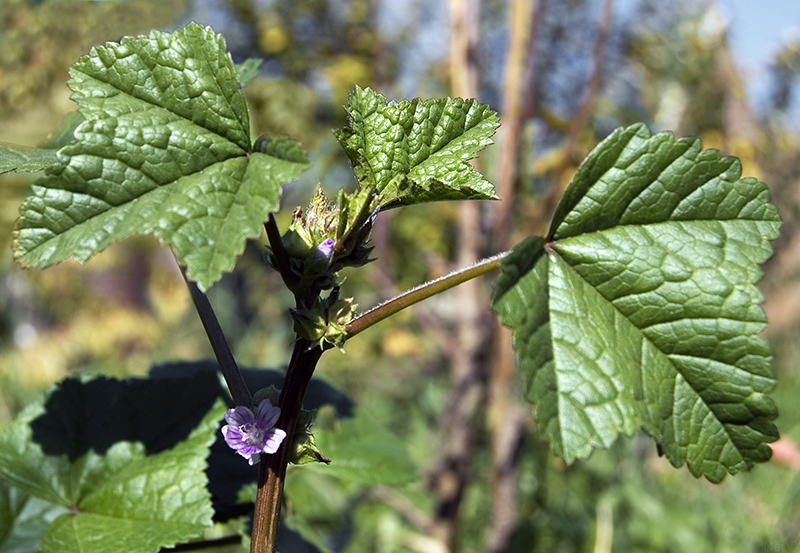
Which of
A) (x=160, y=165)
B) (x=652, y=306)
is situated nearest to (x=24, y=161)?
(x=160, y=165)

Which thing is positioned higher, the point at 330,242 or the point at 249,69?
the point at 249,69

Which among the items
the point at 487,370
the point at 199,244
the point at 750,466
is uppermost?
the point at 487,370

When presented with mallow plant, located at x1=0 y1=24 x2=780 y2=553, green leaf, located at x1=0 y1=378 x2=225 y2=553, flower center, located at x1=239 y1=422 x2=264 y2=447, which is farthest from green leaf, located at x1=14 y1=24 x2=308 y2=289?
green leaf, located at x1=0 y1=378 x2=225 y2=553

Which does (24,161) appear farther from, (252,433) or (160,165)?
(252,433)

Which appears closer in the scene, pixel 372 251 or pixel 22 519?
pixel 372 251

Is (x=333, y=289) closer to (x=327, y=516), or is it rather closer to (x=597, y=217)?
(x=597, y=217)

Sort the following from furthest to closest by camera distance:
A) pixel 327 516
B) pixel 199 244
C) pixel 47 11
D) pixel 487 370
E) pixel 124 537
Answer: pixel 47 11 < pixel 487 370 < pixel 327 516 < pixel 124 537 < pixel 199 244

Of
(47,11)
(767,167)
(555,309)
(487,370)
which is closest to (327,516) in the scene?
(487,370)
